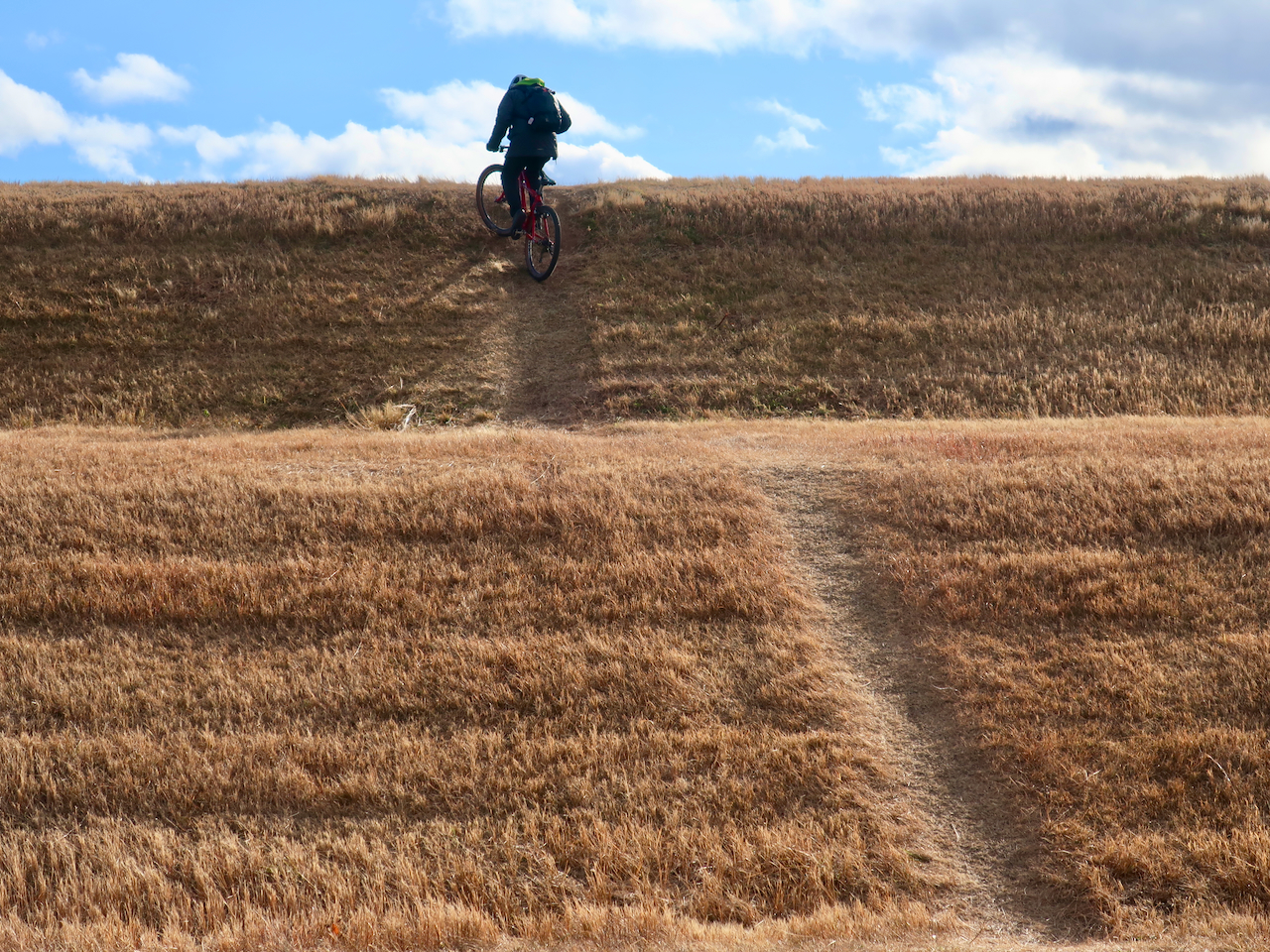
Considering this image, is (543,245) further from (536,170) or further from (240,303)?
(240,303)

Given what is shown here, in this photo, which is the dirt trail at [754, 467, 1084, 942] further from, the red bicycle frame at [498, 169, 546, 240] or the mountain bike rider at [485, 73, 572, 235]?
the red bicycle frame at [498, 169, 546, 240]

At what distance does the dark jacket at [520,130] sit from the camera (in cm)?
1598

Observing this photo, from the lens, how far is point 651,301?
1956 centimetres

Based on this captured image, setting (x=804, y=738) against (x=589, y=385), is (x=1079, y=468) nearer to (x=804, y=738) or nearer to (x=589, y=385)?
(x=804, y=738)

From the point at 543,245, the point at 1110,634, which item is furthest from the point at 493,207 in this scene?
the point at 1110,634

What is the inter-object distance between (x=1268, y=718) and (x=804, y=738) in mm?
3637

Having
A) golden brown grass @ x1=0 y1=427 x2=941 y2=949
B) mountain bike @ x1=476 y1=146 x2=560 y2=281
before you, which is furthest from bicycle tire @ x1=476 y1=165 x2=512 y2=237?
golden brown grass @ x1=0 y1=427 x2=941 y2=949

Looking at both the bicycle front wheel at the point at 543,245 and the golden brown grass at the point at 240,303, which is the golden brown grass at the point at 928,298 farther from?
the golden brown grass at the point at 240,303

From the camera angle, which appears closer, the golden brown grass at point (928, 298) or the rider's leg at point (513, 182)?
the golden brown grass at point (928, 298)

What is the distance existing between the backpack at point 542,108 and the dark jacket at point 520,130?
0.19 feet

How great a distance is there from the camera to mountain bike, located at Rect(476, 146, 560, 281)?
59.0 ft

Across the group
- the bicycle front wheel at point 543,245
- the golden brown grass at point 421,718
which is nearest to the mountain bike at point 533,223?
the bicycle front wheel at point 543,245

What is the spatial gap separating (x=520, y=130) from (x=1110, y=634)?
13240mm

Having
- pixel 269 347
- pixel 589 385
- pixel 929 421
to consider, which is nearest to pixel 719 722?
pixel 929 421
